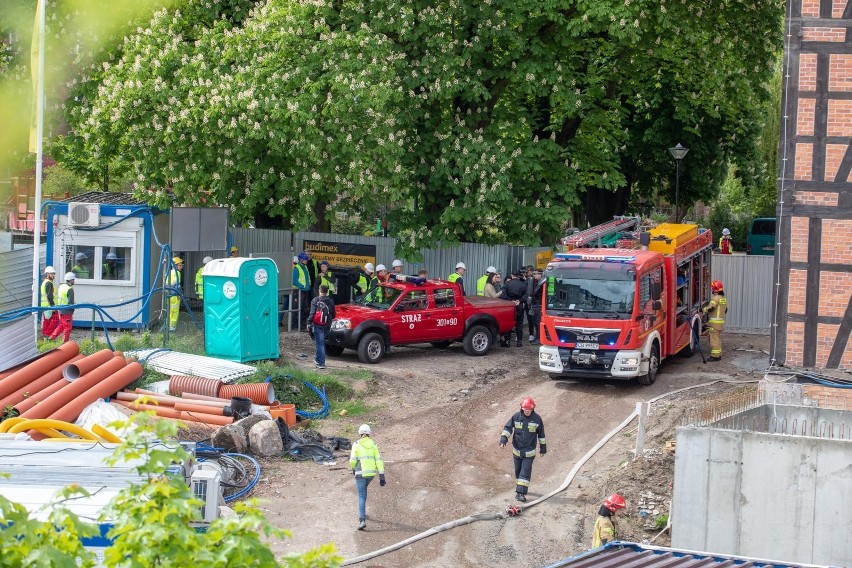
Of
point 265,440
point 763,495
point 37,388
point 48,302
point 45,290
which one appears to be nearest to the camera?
point 763,495

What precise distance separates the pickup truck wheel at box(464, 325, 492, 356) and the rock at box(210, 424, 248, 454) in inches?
333

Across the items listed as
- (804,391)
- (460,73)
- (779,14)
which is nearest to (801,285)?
(804,391)

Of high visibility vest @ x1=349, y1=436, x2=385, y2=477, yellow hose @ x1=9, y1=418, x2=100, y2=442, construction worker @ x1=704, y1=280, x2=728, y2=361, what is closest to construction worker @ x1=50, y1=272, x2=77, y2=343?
yellow hose @ x1=9, y1=418, x2=100, y2=442

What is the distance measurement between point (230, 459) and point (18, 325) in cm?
639

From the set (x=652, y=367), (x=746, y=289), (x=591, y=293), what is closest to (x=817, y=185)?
(x=591, y=293)

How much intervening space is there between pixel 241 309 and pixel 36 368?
4279mm

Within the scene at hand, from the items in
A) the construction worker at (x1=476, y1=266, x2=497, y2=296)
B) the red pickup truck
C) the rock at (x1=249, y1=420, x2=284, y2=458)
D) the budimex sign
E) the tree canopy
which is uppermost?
the tree canopy

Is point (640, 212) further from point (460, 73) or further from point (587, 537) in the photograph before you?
point (587, 537)

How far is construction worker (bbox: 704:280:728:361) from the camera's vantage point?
25.0 meters

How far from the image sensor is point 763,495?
14.2 m

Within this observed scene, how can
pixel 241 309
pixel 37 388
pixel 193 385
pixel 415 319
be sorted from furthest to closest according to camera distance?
pixel 415 319 → pixel 241 309 → pixel 193 385 → pixel 37 388

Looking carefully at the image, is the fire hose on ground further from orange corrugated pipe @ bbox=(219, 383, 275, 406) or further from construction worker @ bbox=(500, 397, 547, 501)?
orange corrugated pipe @ bbox=(219, 383, 275, 406)

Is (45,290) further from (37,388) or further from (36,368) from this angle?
(37,388)

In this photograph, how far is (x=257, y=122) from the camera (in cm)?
2528
